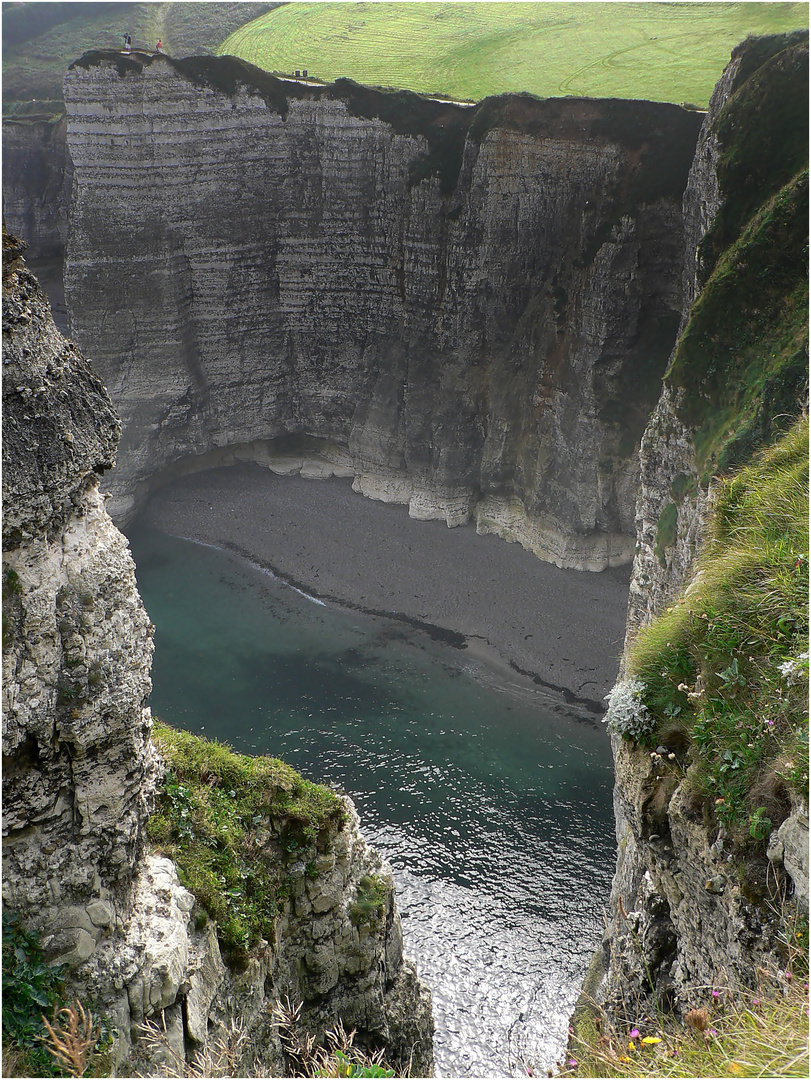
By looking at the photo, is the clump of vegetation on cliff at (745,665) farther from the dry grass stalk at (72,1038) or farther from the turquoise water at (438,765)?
the turquoise water at (438,765)

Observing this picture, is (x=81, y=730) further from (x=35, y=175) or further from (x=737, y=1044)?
(x=35, y=175)

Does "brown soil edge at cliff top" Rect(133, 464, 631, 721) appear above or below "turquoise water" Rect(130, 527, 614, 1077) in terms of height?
above

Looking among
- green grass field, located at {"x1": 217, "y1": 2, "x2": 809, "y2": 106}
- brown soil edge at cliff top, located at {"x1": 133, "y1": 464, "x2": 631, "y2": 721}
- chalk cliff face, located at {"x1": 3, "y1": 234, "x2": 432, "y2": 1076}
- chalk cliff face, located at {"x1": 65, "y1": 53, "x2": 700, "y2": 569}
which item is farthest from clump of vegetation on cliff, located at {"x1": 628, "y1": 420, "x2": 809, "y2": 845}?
green grass field, located at {"x1": 217, "y1": 2, "x2": 809, "y2": 106}

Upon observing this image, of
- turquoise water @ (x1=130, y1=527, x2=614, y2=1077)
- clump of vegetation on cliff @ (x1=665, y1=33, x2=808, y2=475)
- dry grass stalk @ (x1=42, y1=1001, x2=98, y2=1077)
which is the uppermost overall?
clump of vegetation on cliff @ (x1=665, y1=33, x2=808, y2=475)

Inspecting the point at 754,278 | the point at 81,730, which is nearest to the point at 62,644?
the point at 81,730

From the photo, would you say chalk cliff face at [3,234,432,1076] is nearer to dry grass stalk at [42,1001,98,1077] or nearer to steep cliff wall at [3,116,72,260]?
dry grass stalk at [42,1001,98,1077]

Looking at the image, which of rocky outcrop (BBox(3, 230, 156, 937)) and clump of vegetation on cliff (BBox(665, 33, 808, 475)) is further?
clump of vegetation on cliff (BBox(665, 33, 808, 475))

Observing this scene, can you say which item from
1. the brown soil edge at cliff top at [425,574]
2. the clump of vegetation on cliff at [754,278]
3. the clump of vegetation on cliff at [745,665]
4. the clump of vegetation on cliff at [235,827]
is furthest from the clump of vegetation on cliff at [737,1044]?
the brown soil edge at cliff top at [425,574]
